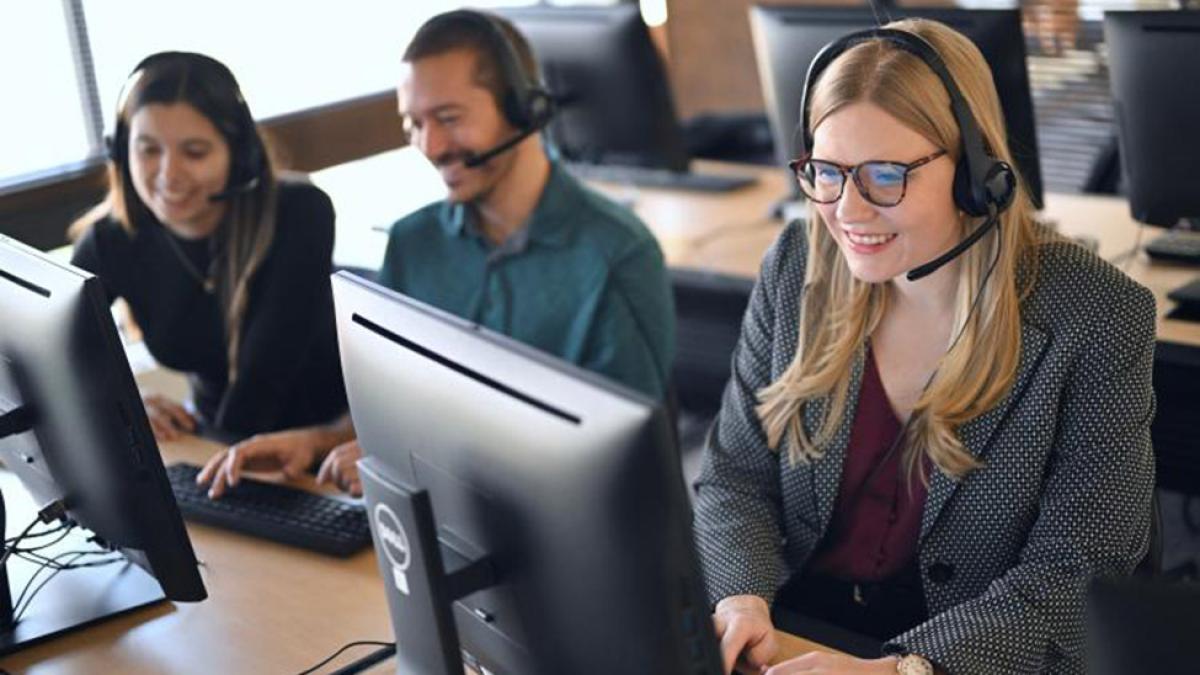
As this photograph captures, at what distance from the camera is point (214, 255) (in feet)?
7.89

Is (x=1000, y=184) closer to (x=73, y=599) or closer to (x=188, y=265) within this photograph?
(x=73, y=599)

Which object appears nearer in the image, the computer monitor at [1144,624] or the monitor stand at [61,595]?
the computer monitor at [1144,624]

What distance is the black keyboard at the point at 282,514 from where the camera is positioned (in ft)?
6.28

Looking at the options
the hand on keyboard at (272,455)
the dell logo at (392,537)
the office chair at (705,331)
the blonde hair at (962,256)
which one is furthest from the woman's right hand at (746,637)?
the office chair at (705,331)

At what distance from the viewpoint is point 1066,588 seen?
5.30ft

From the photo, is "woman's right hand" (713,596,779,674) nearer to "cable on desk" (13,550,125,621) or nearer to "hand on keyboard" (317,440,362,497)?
"hand on keyboard" (317,440,362,497)

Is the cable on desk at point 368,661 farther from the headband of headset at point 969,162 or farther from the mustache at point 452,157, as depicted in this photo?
the mustache at point 452,157

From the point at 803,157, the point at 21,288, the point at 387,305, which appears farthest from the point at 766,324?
the point at 21,288

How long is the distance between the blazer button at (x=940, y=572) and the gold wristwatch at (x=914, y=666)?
0.20 metres

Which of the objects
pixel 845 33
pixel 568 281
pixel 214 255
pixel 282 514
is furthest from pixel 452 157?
pixel 845 33

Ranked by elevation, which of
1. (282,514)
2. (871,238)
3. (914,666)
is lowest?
(914,666)

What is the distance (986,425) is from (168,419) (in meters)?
1.25

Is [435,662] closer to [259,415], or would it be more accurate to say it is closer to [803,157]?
[803,157]

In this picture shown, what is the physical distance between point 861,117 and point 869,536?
0.49 metres
